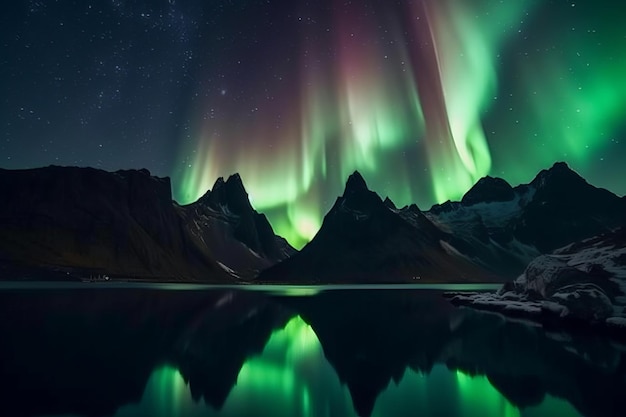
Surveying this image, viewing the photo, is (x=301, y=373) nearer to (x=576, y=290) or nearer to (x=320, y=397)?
(x=320, y=397)

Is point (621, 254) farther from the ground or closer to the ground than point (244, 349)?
farther from the ground

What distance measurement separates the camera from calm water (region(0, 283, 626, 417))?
19.7m

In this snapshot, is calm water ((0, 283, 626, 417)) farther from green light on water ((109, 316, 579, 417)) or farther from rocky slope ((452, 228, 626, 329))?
rocky slope ((452, 228, 626, 329))

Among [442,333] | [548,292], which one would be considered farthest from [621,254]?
[442,333]

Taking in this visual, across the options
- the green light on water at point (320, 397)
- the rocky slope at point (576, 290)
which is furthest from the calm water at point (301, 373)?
the rocky slope at point (576, 290)

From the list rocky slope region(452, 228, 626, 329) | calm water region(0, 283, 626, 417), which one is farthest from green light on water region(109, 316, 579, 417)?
rocky slope region(452, 228, 626, 329)

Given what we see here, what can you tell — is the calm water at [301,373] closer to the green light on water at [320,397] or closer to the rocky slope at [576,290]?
the green light on water at [320,397]

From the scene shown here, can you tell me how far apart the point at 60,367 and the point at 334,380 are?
1718cm

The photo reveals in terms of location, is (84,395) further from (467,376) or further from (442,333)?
(442,333)

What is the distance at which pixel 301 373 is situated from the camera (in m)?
28.3

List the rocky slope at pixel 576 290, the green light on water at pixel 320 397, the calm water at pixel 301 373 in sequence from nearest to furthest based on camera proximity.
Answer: the green light on water at pixel 320 397
the calm water at pixel 301 373
the rocky slope at pixel 576 290

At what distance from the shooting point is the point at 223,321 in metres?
59.7

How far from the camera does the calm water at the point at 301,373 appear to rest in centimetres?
1972

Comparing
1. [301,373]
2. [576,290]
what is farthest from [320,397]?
[576,290]
